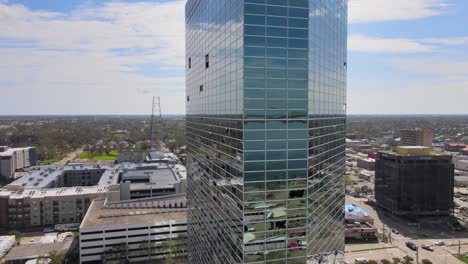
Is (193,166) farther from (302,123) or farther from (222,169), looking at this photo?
(302,123)

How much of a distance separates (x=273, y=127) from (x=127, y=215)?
228 feet

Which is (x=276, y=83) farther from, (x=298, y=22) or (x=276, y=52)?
(x=298, y=22)

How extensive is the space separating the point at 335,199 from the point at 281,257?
583 inches

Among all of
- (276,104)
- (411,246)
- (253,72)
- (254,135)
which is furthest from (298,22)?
(411,246)

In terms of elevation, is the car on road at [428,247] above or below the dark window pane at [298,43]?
below

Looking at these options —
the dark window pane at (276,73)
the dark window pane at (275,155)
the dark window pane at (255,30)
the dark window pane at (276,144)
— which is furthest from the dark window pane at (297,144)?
the dark window pane at (255,30)

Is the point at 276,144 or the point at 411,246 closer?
the point at 276,144

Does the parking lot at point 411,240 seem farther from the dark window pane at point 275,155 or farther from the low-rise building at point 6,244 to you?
the low-rise building at point 6,244

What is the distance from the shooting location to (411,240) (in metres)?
105

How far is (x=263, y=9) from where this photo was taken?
1097 inches

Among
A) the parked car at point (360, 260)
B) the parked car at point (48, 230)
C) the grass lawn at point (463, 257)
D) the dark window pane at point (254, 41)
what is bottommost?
the grass lawn at point (463, 257)

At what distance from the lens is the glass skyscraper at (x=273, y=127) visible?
28344mm

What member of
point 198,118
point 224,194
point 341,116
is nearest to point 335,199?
point 341,116

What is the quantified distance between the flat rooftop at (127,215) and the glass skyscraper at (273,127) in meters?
50.6
